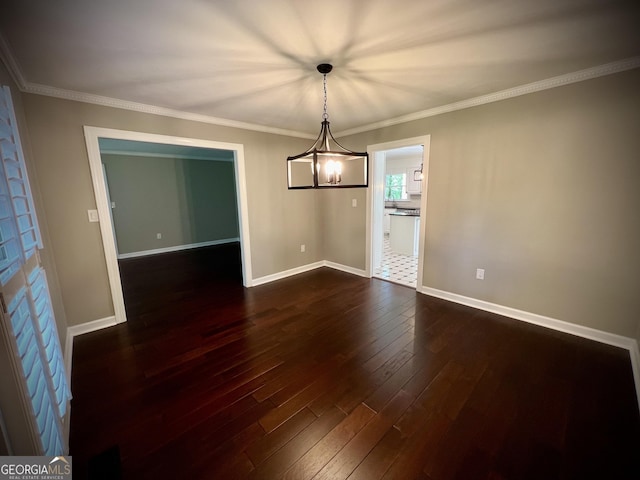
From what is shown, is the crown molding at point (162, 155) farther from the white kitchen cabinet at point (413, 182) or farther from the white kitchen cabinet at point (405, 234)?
the white kitchen cabinet at point (413, 182)

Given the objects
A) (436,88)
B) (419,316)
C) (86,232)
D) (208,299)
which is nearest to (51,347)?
(86,232)

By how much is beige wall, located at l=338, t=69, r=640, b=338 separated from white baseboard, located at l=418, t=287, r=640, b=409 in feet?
0.19

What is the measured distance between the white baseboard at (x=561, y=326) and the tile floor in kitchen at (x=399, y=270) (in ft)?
2.31

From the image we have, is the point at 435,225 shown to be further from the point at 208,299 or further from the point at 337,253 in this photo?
the point at 208,299

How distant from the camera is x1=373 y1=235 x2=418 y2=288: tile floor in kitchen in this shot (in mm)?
4064

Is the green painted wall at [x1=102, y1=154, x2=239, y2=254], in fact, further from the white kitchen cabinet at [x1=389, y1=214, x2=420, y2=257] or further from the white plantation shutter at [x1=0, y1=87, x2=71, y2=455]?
the white plantation shutter at [x1=0, y1=87, x2=71, y2=455]

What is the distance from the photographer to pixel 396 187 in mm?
7594

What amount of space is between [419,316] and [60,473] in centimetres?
290

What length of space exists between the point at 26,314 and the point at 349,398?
185 cm

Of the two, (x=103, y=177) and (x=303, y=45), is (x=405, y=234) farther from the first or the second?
(x=103, y=177)

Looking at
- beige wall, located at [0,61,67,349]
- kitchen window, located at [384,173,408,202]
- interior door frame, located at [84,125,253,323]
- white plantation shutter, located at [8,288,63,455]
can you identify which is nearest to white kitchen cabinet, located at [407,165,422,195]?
kitchen window, located at [384,173,408,202]

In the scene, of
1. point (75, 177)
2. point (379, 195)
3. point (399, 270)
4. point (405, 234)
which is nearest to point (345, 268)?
point (399, 270)

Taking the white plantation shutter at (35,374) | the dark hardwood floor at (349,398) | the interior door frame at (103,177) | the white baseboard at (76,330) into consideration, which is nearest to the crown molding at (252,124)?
the interior door frame at (103,177)

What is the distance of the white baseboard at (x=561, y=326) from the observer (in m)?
2.04
